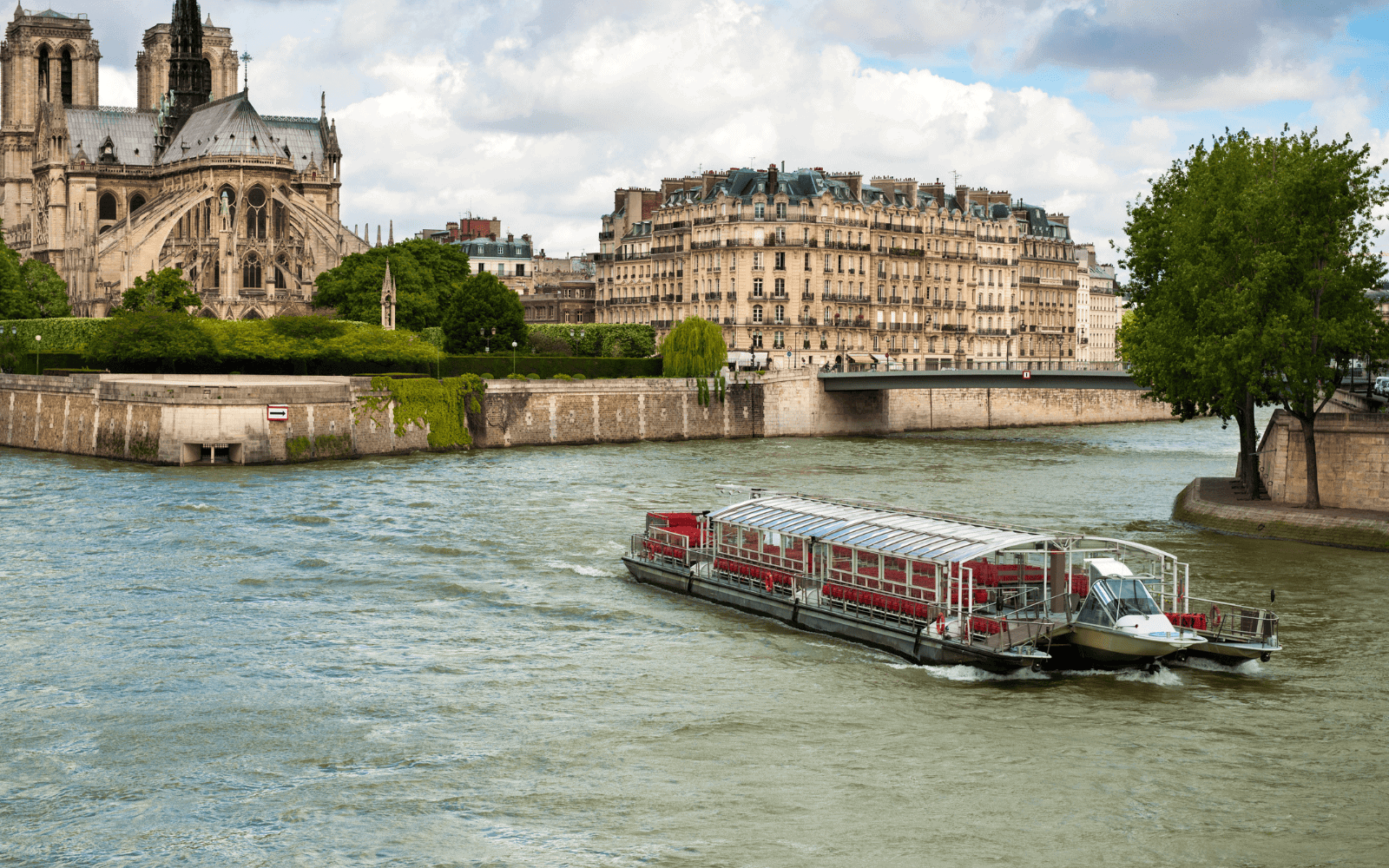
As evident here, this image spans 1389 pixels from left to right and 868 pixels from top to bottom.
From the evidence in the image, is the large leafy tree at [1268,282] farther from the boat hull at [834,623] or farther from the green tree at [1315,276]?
the boat hull at [834,623]

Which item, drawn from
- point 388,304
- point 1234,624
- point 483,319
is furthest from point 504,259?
point 1234,624

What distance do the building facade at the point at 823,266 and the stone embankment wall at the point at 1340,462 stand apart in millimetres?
50689

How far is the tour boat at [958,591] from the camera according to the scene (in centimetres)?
2461

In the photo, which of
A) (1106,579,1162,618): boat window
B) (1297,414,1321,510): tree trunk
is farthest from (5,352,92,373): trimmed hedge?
(1106,579,1162,618): boat window

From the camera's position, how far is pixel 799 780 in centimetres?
1953

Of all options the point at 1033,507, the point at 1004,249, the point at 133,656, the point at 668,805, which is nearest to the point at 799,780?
the point at 668,805

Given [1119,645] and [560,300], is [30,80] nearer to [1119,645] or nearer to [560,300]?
[560,300]

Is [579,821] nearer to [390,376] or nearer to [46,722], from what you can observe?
[46,722]

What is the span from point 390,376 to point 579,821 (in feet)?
153

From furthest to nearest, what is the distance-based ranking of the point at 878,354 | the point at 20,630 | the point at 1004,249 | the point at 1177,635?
the point at 1004,249, the point at 878,354, the point at 20,630, the point at 1177,635

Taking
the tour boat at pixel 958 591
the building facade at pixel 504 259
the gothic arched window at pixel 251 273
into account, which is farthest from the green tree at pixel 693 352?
the building facade at pixel 504 259

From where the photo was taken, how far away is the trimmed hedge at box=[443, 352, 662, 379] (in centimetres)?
7131

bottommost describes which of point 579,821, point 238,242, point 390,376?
point 579,821

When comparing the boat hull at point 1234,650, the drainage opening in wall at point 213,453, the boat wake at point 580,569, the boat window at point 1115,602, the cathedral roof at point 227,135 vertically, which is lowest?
the boat hull at point 1234,650
